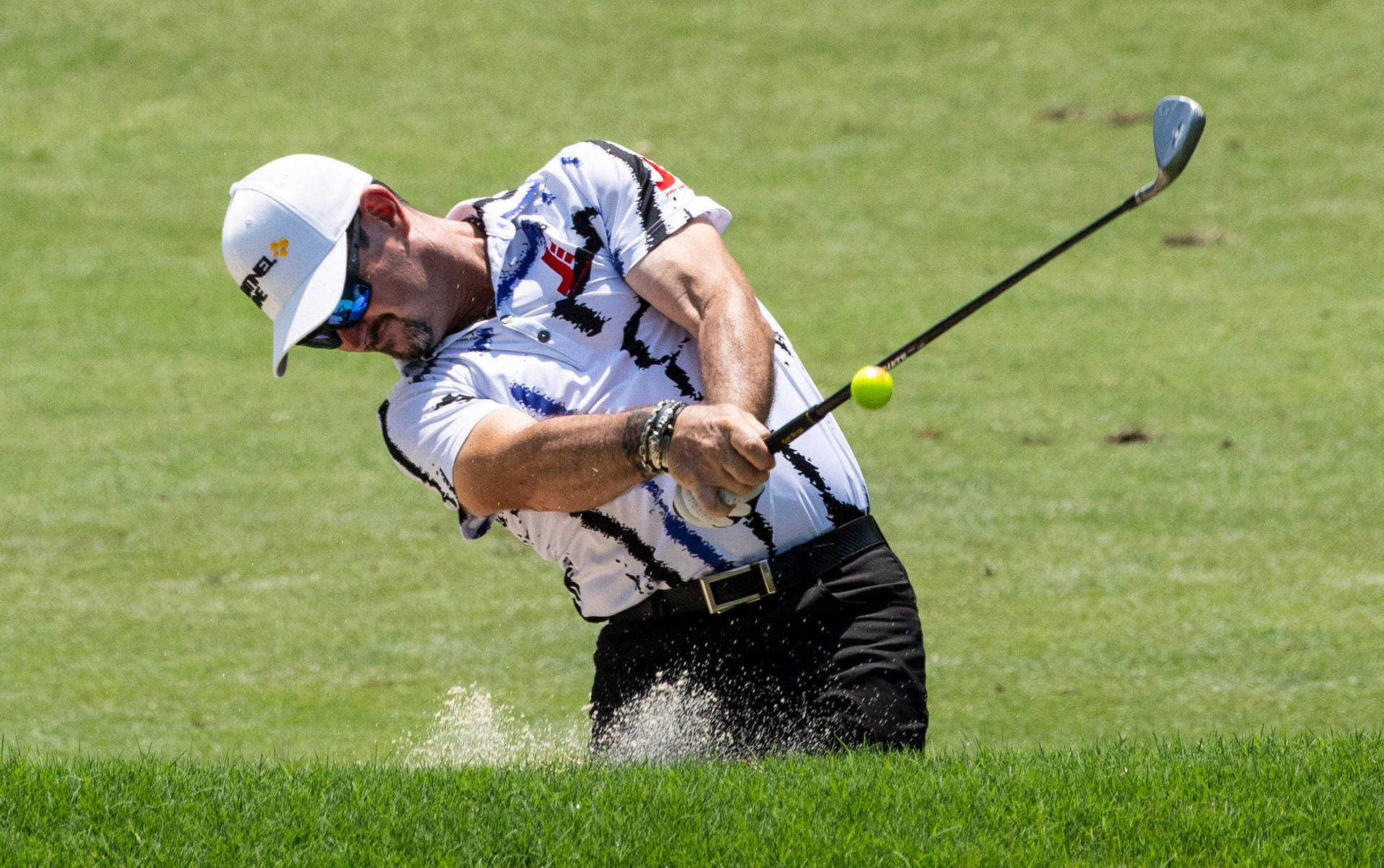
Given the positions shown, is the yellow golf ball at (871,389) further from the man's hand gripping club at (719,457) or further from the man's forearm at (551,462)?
the man's forearm at (551,462)

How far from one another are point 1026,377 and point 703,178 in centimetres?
446

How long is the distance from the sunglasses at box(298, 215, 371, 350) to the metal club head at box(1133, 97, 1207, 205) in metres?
1.62

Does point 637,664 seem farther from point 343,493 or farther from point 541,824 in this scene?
point 343,493

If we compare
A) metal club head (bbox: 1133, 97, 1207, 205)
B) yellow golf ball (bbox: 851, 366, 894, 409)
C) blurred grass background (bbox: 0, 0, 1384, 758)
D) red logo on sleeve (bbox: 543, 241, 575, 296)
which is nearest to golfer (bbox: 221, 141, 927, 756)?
red logo on sleeve (bbox: 543, 241, 575, 296)

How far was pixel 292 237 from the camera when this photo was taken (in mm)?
3836

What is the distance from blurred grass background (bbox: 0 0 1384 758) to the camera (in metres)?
6.79

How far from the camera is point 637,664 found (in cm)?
406

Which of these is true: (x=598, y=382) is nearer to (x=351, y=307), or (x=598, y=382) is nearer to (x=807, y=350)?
(x=351, y=307)

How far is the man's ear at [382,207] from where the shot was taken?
12.7ft

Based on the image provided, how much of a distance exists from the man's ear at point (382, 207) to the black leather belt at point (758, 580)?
976 mm

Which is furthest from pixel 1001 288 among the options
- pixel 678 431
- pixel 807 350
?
pixel 807 350

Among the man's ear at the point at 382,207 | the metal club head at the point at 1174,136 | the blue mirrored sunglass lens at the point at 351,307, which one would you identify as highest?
the metal club head at the point at 1174,136

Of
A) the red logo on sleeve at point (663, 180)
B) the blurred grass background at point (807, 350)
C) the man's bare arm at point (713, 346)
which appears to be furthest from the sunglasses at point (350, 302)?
the blurred grass background at point (807, 350)

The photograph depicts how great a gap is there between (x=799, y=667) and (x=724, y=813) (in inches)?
18.2
